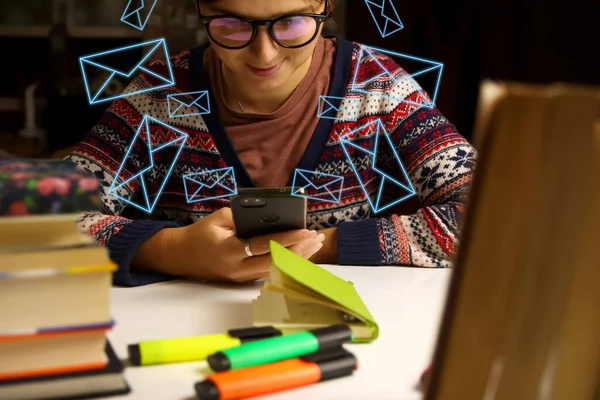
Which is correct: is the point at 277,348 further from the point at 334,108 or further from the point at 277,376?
the point at 334,108

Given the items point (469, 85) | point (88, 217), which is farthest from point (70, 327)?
point (469, 85)

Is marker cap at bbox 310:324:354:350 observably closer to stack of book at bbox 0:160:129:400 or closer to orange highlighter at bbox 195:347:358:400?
orange highlighter at bbox 195:347:358:400

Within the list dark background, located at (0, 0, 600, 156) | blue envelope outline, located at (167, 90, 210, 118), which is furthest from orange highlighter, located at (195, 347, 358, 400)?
dark background, located at (0, 0, 600, 156)

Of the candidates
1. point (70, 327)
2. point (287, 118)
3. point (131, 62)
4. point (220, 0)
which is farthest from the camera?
point (131, 62)

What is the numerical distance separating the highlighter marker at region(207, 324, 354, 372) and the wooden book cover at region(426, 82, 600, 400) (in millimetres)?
215

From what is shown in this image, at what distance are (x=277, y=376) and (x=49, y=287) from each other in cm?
20

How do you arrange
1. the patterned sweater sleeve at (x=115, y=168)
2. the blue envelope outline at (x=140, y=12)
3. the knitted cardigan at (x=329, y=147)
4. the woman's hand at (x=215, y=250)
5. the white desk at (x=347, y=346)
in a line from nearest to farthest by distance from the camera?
the white desk at (x=347, y=346) < the woman's hand at (x=215, y=250) < the patterned sweater sleeve at (x=115, y=168) < the knitted cardigan at (x=329, y=147) < the blue envelope outline at (x=140, y=12)

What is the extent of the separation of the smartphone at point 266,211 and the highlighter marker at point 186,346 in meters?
0.17

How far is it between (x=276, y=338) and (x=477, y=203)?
11.5 inches

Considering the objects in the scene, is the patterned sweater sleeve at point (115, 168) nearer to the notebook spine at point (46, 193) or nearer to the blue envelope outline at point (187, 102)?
the blue envelope outline at point (187, 102)

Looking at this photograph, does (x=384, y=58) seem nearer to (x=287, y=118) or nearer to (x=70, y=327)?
(x=287, y=118)

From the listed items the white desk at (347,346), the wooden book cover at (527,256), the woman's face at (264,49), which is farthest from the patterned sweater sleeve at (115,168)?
the wooden book cover at (527,256)

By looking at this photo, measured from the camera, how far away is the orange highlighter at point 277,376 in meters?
0.52

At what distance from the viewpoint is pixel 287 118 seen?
118 cm
